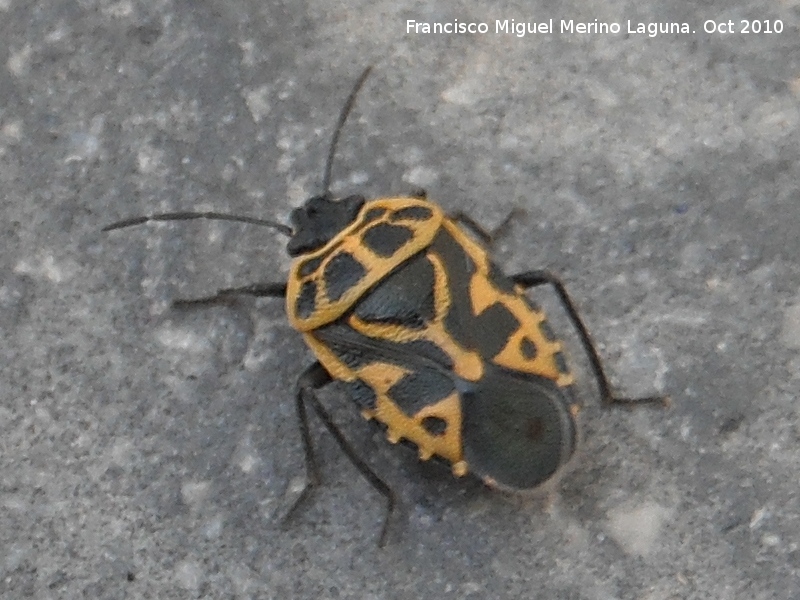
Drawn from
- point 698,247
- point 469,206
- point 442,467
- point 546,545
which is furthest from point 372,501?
point 698,247

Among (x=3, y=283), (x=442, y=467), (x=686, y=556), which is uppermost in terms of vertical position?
(x=3, y=283)

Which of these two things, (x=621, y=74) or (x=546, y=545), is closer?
(x=546, y=545)

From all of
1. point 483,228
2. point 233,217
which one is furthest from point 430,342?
point 233,217

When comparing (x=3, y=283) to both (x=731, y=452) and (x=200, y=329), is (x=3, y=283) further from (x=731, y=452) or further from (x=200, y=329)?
(x=731, y=452)

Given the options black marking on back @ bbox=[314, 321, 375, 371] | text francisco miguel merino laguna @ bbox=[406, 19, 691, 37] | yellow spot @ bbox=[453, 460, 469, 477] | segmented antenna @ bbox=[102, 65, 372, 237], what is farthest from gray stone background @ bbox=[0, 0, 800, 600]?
black marking on back @ bbox=[314, 321, 375, 371]

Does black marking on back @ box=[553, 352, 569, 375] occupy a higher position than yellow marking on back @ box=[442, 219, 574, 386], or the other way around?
yellow marking on back @ box=[442, 219, 574, 386]

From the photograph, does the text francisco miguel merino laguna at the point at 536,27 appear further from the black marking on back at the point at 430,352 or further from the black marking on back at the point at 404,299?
the black marking on back at the point at 430,352

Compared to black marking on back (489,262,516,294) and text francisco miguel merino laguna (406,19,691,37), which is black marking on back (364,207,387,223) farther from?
text francisco miguel merino laguna (406,19,691,37)
